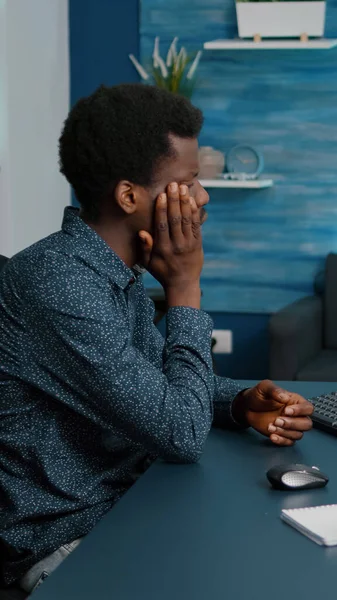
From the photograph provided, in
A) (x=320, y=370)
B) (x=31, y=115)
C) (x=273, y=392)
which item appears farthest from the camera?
(x=31, y=115)

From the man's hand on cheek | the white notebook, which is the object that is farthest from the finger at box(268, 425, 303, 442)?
the white notebook

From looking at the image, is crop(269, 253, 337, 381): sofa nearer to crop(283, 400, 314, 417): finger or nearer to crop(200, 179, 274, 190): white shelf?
crop(200, 179, 274, 190): white shelf

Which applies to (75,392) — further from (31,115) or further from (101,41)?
(101,41)

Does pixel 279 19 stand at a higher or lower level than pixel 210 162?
higher

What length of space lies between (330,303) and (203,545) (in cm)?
283

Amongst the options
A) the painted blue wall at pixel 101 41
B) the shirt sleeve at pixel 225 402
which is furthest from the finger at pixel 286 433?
the painted blue wall at pixel 101 41

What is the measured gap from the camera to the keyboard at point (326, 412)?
1.48 metres

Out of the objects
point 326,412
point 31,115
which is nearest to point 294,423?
point 326,412

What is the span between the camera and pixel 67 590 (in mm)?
915

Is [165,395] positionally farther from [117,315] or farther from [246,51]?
[246,51]

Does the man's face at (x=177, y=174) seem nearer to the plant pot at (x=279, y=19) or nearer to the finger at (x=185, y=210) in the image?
the finger at (x=185, y=210)

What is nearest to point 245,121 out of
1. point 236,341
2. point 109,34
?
point 109,34

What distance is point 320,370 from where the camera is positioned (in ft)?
10.9

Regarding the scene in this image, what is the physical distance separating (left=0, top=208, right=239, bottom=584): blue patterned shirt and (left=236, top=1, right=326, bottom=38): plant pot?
264cm
